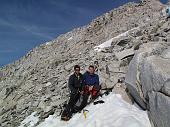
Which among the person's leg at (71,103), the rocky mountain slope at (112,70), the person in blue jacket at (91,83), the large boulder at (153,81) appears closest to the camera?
the large boulder at (153,81)

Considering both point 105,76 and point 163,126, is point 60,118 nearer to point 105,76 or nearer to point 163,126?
point 105,76

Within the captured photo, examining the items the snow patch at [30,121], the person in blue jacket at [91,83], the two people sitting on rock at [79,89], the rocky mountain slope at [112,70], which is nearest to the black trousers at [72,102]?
the two people sitting on rock at [79,89]

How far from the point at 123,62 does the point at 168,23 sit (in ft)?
17.2

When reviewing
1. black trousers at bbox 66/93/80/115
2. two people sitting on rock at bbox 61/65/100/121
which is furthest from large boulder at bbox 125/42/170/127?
black trousers at bbox 66/93/80/115

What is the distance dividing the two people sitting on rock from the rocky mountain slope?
2.62ft

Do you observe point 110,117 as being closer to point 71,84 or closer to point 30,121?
point 71,84

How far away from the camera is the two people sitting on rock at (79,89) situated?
16.2 metres

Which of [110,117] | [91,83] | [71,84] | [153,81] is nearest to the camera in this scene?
[153,81]

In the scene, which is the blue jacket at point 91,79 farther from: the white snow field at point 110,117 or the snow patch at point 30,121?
the snow patch at point 30,121

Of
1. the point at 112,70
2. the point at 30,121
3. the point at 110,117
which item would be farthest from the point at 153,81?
the point at 30,121

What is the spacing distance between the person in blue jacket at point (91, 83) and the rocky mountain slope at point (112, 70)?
27.1 inches

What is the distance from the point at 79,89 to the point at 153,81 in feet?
17.7

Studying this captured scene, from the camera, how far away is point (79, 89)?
16.6 meters

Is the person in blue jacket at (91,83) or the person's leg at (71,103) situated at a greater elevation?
the person in blue jacket at (91,83)
